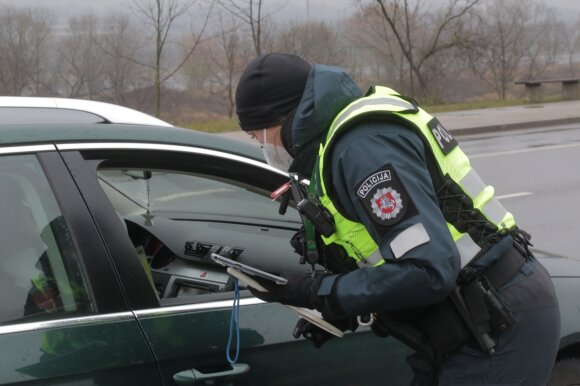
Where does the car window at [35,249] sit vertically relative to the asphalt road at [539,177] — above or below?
above

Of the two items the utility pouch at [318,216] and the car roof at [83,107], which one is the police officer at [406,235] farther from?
the car roof at [83,107]

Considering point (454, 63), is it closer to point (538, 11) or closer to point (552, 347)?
point (538, 11)

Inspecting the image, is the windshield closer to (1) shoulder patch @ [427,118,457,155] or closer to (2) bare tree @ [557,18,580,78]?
(1) shoulder patch @ [427,118,457,155]

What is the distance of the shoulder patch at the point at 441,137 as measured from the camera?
1.88 meters

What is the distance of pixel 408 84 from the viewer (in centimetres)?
2712

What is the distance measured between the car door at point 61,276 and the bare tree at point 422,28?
2414 cm

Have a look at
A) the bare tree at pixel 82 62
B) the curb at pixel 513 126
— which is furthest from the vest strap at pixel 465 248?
the bare tree at pixel 82 62

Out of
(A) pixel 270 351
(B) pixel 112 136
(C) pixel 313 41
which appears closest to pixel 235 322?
(A) pixel 270 351

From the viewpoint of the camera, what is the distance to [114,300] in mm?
2105

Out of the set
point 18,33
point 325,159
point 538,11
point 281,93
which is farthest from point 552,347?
point 538,11

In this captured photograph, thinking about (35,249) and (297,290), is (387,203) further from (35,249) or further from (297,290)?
(35,249)

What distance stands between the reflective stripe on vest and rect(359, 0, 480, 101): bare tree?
79.1ft

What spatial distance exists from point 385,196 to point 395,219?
0.19 feet

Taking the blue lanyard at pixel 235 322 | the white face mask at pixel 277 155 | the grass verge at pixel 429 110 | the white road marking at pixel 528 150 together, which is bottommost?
the white road marking at pixel 528 150
